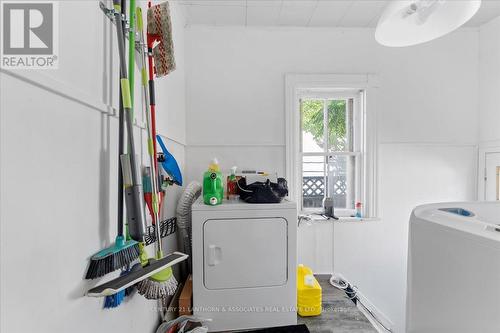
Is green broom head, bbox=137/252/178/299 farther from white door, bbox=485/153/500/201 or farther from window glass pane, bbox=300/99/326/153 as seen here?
white door, bbox=485/153/500/201

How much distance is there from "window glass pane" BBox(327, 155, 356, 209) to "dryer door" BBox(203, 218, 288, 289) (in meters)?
1.47

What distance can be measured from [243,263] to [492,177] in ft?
8.99

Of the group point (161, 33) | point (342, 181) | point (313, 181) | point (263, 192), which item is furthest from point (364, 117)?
point (161, 33)

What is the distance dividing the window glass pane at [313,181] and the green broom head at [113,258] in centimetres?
200

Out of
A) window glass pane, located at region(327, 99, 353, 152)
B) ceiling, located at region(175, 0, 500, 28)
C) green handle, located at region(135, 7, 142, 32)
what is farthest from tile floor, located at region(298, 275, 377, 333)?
ceiling, located at region(175, 0, 500, 28)

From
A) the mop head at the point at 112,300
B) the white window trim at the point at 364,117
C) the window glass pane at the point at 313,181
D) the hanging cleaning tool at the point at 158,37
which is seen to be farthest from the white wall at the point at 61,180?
the window glass pane at the point at 313,181

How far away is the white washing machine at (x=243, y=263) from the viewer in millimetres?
1357

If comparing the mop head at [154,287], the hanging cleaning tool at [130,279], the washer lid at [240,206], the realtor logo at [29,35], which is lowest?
the mop head at [154,287]

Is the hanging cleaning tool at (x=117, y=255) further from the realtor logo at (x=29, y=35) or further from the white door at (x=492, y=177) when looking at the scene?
the white door at (x=492, y=177)

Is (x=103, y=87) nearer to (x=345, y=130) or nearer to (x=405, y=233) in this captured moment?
(x=345, y=130)

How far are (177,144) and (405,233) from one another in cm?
246

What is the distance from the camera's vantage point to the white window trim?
2455 mm

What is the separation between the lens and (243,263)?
137 cm

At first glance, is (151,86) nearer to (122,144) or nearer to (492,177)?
(122,144)
